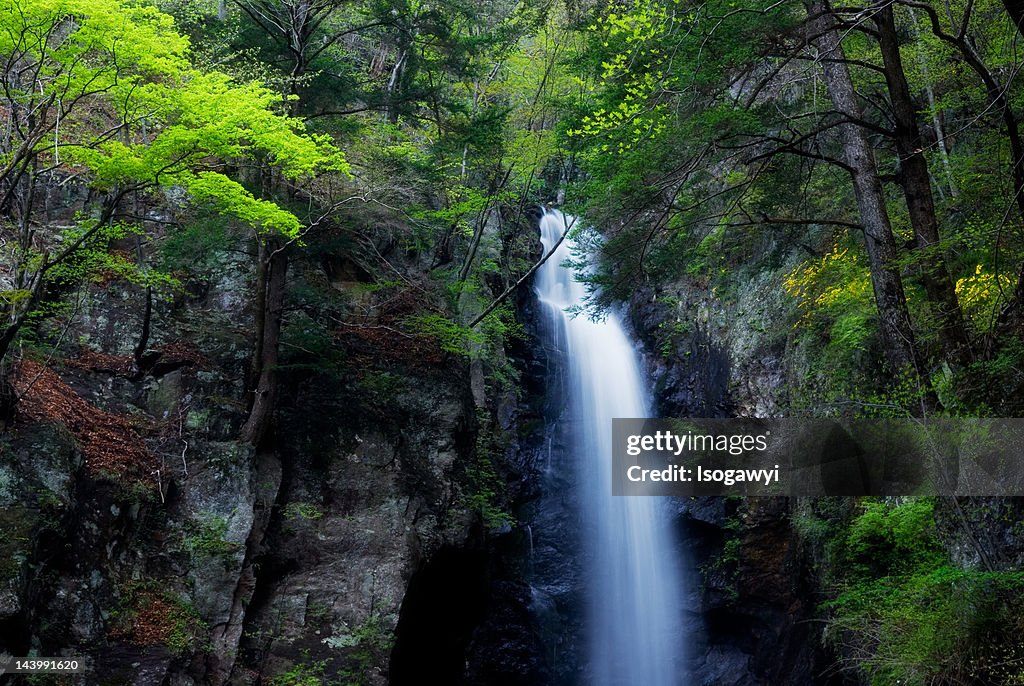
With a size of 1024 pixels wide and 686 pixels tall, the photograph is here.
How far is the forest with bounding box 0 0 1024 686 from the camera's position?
739cm

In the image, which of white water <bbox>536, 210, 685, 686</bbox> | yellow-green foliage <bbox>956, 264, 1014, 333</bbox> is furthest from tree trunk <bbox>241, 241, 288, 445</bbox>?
yellow-green foliage <bbox>956, 264, 1014, 333</bbox>

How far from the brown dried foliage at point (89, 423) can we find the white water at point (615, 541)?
1011 cm

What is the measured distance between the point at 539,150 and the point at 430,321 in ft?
16.4

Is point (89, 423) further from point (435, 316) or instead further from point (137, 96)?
point (435, 316)

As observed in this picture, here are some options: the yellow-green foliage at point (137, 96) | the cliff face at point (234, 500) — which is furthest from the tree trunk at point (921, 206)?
the cliff face at point (234, 500)

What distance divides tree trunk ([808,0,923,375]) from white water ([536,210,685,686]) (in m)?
9.62

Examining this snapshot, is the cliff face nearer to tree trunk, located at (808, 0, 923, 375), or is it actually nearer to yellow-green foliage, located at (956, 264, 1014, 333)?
tree trunk, located at (808, 0, 923, 375)

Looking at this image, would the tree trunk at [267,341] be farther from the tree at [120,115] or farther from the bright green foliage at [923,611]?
the bright green foliage at [923,611]

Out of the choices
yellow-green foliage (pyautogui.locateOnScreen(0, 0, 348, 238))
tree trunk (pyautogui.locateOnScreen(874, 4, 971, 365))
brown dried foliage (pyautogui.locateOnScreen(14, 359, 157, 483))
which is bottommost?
brown dried foliage (pyautogui.locateOnScreen(14, 359, 157, 483))

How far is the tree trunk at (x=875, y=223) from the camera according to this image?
745 cm

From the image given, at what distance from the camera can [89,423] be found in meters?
9.80

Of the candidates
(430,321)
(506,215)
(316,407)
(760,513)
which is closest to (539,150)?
(506,215)

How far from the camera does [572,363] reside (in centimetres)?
2059

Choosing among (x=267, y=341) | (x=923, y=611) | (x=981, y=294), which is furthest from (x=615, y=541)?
(x=981, y=294)
